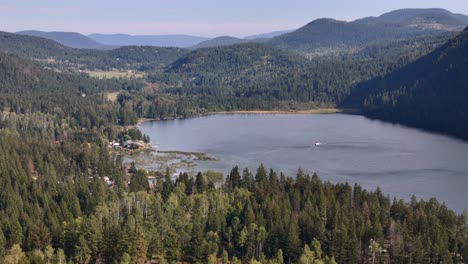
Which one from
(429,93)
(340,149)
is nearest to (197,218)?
(340,149)

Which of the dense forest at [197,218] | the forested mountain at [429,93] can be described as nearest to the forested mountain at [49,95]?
the dense forest at [197,218]

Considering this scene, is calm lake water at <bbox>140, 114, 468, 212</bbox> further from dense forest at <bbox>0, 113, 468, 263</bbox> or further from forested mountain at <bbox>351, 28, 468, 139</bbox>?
dense forest at <bbox>0, 113, 468, 263</bbox>

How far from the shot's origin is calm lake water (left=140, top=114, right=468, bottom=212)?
7331 cm

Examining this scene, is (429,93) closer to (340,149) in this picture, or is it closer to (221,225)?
(340,149)

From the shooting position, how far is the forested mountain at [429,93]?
12231 cm

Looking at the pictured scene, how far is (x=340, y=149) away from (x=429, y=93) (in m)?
57.3

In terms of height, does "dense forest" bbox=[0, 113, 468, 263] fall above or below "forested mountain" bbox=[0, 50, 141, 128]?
below

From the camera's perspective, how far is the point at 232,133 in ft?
390

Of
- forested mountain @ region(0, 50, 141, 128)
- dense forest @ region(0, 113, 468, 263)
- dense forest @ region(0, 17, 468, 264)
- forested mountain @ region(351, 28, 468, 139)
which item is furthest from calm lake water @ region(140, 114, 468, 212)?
dense forest @ region(0, 113, 468, 263)

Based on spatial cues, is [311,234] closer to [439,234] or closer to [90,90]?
[439,234]

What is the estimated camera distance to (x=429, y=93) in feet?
468

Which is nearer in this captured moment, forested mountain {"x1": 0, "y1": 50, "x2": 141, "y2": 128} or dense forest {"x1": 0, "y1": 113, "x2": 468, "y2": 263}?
dense forest {"x1": 0, "y1": 113, "x2": 468, "y2": 263}

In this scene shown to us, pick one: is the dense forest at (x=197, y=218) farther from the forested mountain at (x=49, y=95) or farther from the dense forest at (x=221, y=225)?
the forested mountain at (x=49, y=95)

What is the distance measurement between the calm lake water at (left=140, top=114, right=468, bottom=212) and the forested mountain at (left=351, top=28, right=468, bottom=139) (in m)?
6.65
